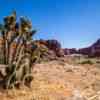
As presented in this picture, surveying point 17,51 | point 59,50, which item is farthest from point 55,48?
point 17,51

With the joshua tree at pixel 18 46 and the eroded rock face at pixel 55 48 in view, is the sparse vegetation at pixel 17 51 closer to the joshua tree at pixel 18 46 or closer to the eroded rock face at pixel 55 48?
the joshua tree at pixel 18 46

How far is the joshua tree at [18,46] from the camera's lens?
11.1 metres

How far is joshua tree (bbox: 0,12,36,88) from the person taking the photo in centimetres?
1110

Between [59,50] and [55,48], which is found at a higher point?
[55,48]

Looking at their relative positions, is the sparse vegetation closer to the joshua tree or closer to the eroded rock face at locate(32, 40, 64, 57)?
the joshua tree

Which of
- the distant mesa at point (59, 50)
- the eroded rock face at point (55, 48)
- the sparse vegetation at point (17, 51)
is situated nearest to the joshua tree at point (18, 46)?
the sparse vegetation at point (17, 51)

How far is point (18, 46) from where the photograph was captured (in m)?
13.9

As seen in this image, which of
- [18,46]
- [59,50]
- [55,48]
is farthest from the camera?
[55,48]

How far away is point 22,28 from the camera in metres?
12.7

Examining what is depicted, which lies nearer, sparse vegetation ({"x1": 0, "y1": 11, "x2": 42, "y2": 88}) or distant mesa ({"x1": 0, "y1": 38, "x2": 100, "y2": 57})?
sparse vegetation ({"x1": 0, "y1": 11, "x2": 42, "y2": 88})

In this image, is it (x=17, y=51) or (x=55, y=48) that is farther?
(x=55, y=48)

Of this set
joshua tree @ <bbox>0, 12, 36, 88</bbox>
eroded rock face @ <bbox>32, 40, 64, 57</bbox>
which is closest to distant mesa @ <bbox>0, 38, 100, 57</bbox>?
eroded rock face @ <bbox>32, 40, 64, 57</bbox>

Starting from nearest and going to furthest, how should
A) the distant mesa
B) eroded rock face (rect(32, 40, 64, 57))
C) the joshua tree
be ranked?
1. the joshua tree
2. the distant mesa
3. eroded rock face (rect(32, 40, 64, 57))

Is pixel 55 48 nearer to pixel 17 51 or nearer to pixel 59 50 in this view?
pixel 59 50
